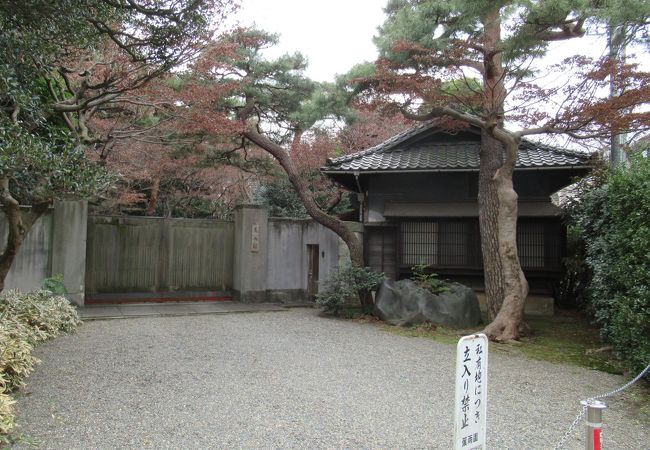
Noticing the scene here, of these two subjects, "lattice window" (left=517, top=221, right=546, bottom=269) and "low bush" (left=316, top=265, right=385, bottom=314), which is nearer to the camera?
"low bush" (left=316, top=265, right=385, bottom=314)

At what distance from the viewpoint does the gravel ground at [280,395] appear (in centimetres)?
410

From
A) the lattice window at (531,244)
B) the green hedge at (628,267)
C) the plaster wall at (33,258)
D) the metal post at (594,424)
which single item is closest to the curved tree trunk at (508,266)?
the green hedge at (628,267)

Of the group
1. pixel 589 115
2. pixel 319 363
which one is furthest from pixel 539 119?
pixel 319 363

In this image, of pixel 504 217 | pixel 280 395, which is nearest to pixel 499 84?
pixel 504 217

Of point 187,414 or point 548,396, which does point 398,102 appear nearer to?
point 548,396

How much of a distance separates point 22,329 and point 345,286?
21.3 feet

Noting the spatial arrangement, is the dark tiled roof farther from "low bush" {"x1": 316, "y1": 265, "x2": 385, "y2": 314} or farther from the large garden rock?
the large garden rock

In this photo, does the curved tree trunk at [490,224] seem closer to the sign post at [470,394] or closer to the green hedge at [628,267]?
the green hedge at [628,267]

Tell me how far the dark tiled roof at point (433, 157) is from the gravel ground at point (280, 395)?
17.5 feet

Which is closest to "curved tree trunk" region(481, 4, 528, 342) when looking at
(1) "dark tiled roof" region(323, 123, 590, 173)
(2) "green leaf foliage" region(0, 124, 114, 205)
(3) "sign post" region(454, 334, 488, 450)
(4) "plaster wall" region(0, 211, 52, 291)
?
(1) "dark tiled roof" region(323, 123, 590, 173)

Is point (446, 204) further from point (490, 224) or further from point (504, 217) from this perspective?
point (504, 217)

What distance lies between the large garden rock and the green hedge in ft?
10.1

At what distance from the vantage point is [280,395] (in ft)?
17.1

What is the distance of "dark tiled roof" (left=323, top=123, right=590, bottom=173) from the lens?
11.8 metres
